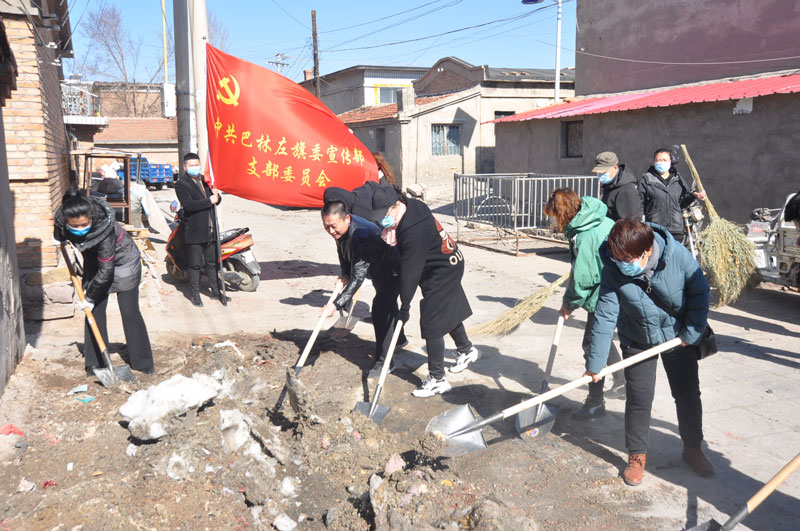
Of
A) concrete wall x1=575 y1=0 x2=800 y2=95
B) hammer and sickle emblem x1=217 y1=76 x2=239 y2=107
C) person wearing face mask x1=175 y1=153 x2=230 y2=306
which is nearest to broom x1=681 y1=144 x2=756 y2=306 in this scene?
hammer and sickle emblem x1=217 y1=76 x2=239 y2=107

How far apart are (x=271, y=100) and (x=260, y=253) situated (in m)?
4.80

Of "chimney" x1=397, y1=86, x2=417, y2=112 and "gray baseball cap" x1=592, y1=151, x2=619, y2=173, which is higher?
"chimney" x1=397, y1=86, x2=417, y2=112

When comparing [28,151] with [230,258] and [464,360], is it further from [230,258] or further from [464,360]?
[464,360]

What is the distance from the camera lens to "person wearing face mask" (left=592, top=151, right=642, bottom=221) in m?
6.11

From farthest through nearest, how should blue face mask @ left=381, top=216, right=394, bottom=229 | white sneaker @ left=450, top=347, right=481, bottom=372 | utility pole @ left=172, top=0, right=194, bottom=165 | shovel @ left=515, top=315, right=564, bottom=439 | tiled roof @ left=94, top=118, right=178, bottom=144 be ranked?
1. tiled roof @ left=94, top=118, right=178, bottom=144
2. utility pole @ left=172, top=0, right=194, bottom=165
3. white sneaker @ left=450, top=347, right=481, bottom=372
4. blue face mask @ left=381, top=216, right=394, bottom=229
5. shovel @ left=515, top=315, right=564, bottom=439

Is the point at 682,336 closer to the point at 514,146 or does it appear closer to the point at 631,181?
the point at 631,181

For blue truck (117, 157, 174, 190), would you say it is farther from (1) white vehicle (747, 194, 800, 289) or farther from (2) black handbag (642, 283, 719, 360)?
(2) black handbag (642, 283, 719, 360)

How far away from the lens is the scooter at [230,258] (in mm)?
8438

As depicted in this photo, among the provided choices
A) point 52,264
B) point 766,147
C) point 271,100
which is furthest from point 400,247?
point 766,147

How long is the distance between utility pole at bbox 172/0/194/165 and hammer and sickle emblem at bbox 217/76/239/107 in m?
0.95

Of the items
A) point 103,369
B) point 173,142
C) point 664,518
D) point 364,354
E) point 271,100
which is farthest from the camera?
point 173,142

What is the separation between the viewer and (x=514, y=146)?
61.7 feet

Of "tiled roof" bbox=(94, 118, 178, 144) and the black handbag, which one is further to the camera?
"tiled roof" bbox=(94, 118, 178, 144)

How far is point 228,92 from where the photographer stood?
309 inches
